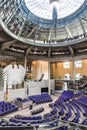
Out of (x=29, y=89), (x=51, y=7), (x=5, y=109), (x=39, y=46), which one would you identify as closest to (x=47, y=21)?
(x=51, y=7)

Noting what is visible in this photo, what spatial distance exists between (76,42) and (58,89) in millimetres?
16215

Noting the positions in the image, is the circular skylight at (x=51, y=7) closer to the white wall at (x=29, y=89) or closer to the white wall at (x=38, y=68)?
the white wall at (x=38, y=68)

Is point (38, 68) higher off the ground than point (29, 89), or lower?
higher

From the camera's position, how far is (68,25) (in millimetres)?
34688

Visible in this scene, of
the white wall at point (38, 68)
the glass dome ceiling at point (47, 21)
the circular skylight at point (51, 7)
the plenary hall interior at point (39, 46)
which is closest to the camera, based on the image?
the plenary hall interior at point (39, 46)

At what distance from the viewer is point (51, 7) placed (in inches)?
1286

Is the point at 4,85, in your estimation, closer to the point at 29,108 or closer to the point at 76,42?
the point at 29,108

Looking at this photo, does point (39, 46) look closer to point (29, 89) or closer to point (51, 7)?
point (51, 7)

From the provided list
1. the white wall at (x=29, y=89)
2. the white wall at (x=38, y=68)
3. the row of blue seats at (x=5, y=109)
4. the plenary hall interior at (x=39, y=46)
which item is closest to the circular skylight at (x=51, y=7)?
the plenary hall interior at (x=39, y=46)

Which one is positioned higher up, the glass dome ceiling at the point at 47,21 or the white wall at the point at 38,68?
the glass dome ceiling at the point at 47,21

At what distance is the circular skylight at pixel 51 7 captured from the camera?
30859 mm

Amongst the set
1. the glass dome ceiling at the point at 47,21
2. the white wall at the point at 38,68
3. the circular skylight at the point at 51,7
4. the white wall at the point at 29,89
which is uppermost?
the circular skylight at the point at 51,7

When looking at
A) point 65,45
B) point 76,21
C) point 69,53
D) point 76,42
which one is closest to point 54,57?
point 69,53

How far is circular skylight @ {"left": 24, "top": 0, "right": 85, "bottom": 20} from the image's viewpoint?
30859mm
